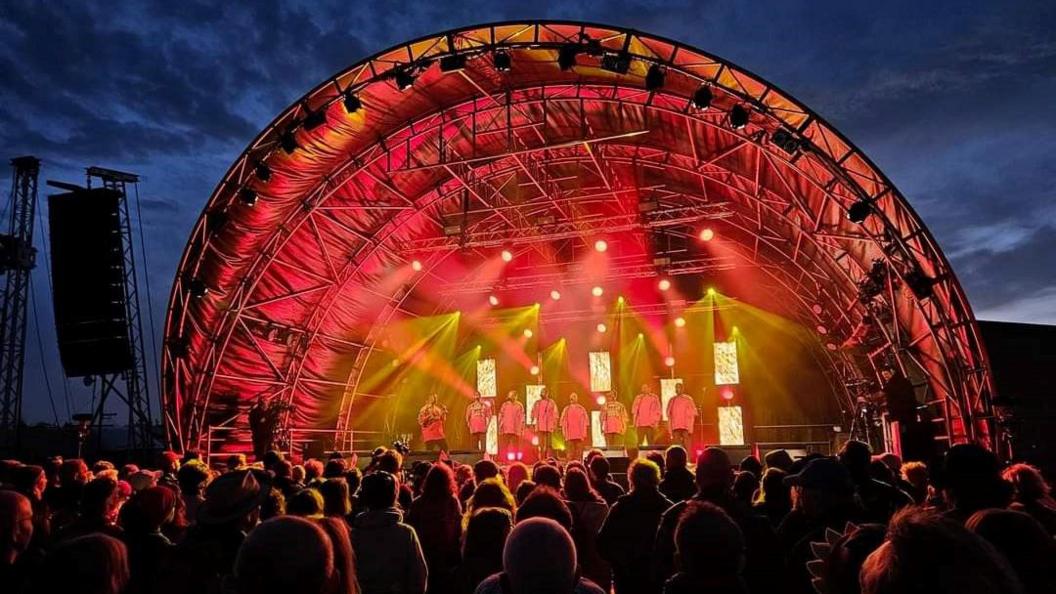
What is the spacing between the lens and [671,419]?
17.4 metres

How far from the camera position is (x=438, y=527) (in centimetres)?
470

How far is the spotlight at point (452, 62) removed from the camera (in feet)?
40.1

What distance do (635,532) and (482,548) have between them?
3.78 feet

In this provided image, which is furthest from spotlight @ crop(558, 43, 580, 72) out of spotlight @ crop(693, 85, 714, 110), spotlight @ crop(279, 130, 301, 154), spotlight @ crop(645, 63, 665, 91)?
spotlight @ crop(279, 130, 301, 154)

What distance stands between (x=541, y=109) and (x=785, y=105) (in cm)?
514

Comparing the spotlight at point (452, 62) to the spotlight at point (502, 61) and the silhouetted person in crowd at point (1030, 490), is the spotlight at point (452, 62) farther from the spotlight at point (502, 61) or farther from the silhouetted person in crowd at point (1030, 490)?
the silhouetted person in crowd at point (1030, 490)

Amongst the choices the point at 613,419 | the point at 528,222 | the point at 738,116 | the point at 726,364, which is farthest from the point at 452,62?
the point at 726,364

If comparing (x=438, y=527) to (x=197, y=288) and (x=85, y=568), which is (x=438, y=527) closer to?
(x=85, y=568)

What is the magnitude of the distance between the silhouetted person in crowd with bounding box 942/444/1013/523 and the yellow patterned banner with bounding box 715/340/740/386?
18.0 metres

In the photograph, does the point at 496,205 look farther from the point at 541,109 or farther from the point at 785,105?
the point at 785,105

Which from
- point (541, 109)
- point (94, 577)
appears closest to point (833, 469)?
point (94, 577)

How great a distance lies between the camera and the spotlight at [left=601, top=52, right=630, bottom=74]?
1176cm

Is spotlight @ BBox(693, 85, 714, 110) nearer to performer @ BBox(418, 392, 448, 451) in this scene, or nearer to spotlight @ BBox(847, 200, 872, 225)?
spotlight @ BBox(847, 200, 872, 225)

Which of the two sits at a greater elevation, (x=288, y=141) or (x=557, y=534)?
(x=288, y=141)
